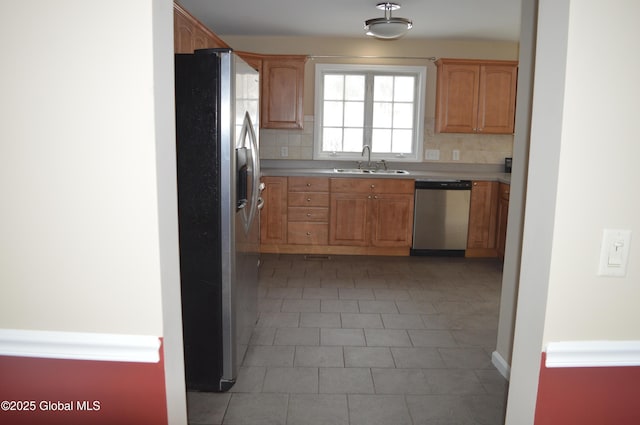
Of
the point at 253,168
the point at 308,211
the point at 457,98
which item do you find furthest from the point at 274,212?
the point at 253,168

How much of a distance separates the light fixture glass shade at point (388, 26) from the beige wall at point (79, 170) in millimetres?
3369

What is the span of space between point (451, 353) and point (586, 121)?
2252 millimetres

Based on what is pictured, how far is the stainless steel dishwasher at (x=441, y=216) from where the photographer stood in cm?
529

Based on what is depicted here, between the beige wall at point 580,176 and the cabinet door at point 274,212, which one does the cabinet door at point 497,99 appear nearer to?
the cabinet door at point 274,212

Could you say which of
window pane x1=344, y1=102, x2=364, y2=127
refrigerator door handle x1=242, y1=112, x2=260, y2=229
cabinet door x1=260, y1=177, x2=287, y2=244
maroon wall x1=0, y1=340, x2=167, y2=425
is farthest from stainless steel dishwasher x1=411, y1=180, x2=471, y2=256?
maroon wall x1=0, y1=340, x2=167, y2=425

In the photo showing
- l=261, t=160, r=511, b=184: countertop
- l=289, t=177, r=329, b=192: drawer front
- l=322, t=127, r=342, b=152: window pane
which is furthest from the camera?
l=322, t=127, r=342, b=152: window pane

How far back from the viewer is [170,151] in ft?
3.84

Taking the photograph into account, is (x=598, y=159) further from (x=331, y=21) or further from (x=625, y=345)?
(x=331, y=21)

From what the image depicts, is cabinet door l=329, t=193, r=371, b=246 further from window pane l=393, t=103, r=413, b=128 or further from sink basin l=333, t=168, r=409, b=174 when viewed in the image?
window pane l=393, t=103, r=413, b=128

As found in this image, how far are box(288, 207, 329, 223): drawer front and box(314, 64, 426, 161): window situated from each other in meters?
0.83

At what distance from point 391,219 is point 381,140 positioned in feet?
3.64

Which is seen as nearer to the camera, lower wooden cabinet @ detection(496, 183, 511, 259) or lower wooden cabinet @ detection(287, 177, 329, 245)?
lower wooden cabinet @ detection(496, 183, 511, 259)

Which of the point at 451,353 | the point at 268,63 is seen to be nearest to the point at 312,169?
the point at 268,63

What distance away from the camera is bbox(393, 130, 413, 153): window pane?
5.89 metres
